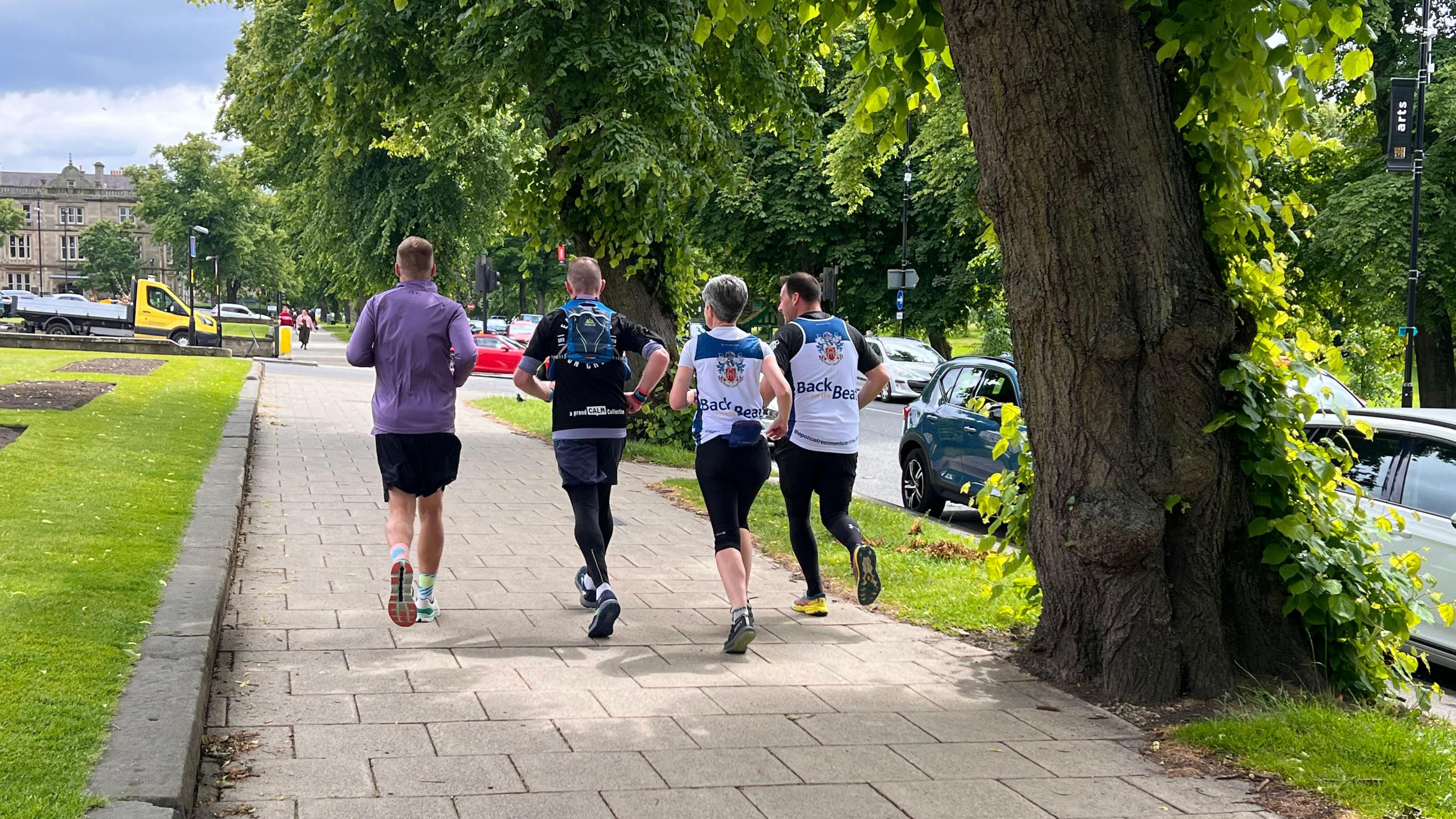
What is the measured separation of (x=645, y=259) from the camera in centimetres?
1525

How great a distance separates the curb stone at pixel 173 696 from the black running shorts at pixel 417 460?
1005 millimetres

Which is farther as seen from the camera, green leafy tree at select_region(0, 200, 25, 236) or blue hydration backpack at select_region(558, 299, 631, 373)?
green leafy tree at select_region(0, 200, 25, 236)

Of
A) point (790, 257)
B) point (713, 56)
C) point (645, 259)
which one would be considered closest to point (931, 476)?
point (645, 259)

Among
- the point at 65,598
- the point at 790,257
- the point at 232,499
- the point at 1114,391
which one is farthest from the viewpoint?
the point at 790,257

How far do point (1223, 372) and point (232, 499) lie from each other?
6854 millimetres

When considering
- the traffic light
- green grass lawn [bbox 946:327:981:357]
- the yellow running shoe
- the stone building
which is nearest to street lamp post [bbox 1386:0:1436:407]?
the yellow running shoe

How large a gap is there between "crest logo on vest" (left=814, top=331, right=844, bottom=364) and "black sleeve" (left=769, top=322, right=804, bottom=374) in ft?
0.28

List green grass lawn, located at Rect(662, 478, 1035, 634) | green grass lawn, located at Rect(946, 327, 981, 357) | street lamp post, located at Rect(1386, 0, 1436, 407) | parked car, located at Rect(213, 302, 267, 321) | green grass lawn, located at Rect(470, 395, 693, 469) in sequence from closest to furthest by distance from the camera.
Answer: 1. green grass lawn, located at Rect(662, 478, 1035, 634)
2. green grass lawn, located at Rect(470, 395, 693, 469)
3. street lamp post, located at Rect(1386, 0, 1436, 407)
4. green grass lawn, located at Rect(946, 327, 981, 357)
5. parked car, located at Rect(213, 302, 267, 321)

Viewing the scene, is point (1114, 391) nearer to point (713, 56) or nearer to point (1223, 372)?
point (1223, 372)

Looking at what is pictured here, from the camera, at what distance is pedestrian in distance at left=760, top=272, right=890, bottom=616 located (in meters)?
6.95

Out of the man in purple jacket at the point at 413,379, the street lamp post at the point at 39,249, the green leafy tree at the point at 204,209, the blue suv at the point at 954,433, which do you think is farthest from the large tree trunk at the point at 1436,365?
the street lamp post at the point at 39,249

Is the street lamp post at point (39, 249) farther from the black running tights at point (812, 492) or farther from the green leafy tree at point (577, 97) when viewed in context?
the black running tights at point (812, 492)

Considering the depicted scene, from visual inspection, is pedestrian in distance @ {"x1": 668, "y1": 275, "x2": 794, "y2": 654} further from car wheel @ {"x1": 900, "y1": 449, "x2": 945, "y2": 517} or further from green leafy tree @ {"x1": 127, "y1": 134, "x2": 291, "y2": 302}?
green leafy tree @ {"x1": 127, "y1": 134, "x2": 291, "y2": 302}

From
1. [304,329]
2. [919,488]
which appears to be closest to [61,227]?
[304,329]
